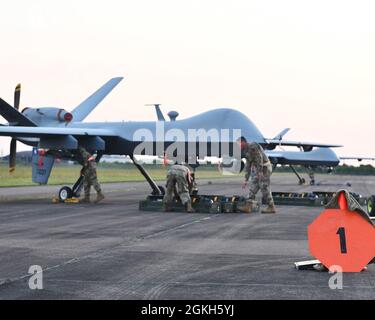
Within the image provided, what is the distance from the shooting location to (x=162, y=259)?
34.8 ft

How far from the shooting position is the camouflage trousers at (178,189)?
20719 mm

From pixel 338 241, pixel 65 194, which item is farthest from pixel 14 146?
pixel 338 241

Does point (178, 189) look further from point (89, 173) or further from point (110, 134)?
point (110, 134)

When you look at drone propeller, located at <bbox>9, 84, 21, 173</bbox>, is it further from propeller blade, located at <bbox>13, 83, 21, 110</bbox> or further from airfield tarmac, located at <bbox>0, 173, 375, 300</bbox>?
airfield tarmac, located at <bbox>0, 173, 375, 300</bbox>

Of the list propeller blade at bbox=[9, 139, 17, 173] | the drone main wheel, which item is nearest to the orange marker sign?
the drone main wheel

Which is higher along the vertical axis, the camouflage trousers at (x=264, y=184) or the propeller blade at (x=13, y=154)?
the propeller blade at (x=13, y=154)

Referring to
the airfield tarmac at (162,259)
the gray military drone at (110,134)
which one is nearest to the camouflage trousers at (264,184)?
the gray military drone at (110,134)

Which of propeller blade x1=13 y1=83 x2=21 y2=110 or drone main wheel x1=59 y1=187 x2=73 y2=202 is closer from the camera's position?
drone main wheel x1=59 y1=187 x2=73 y2=202

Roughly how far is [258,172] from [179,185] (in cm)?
270

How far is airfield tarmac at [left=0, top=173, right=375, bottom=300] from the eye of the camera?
25.6 feet

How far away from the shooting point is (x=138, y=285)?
820 centimetres

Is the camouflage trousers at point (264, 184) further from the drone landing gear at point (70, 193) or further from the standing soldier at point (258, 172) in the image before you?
the drone landing gear at point (70, 193)
